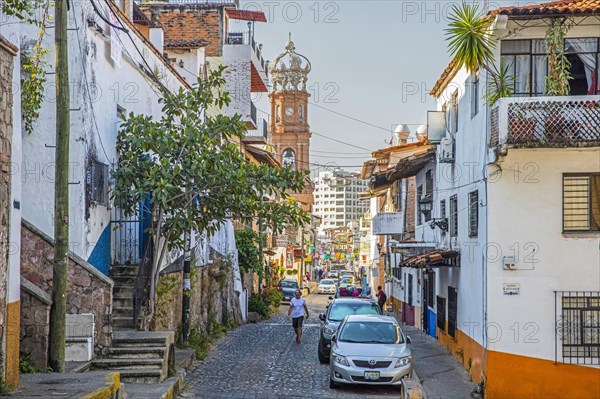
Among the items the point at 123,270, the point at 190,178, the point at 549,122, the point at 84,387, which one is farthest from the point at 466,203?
the point at 84,387

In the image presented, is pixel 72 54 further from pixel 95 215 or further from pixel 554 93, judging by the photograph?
pixel 554 93

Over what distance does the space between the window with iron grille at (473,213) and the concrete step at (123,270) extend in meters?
7.81

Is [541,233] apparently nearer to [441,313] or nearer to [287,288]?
[441,313]

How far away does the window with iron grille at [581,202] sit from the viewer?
1630 cm

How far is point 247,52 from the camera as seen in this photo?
37562 millimetres

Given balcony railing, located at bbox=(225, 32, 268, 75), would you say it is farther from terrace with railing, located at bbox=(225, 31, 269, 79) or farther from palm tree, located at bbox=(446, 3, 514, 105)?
palm tree, located at bbox=(446, 3, 514, 105)

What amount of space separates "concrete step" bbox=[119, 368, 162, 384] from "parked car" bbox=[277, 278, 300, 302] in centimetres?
3299

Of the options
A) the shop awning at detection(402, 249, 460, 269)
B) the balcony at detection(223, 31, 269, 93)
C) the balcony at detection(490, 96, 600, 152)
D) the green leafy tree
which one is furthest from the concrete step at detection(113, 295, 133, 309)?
the balcony at detection(223, 31, 269, 93)

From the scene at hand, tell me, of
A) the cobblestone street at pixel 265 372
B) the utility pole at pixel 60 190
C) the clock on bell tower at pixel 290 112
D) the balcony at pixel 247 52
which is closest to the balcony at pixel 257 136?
the balcony at pixel 247 52

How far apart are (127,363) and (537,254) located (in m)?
8.30

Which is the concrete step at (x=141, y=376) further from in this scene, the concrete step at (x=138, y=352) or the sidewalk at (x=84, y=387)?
the concrete step at (x=138, y=352)

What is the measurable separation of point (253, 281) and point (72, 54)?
85.2 ft

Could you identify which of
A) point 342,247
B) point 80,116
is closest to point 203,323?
point 80,116

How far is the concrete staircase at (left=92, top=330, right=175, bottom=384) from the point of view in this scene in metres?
15.0
